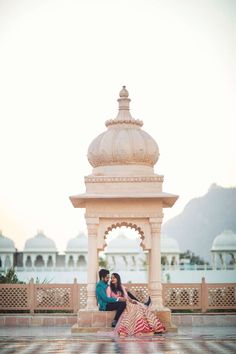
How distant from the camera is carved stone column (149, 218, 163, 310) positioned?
11.6m

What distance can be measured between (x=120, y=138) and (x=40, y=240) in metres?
41.4

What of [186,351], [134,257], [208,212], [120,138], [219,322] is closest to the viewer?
[186,351]

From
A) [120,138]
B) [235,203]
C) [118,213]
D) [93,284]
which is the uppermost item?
[235,203]

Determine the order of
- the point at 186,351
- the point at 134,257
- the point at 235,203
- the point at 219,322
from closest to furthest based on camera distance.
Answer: the point at 186,351, the point at 219,322, the point at 134,257, the point at 235,203

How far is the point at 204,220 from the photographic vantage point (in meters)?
97.0

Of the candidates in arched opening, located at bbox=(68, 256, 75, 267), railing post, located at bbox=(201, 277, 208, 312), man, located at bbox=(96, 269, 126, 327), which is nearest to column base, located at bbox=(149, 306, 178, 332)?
man, located at bbox=(96, 269, 126, 327)

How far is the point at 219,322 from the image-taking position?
521 inches

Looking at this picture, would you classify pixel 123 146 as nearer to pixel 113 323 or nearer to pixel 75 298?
pixel 113 323

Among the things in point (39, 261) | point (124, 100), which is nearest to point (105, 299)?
point (124, 100)

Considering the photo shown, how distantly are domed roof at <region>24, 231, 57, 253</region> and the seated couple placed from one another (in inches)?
1618

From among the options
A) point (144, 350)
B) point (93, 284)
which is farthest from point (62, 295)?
point (144, 350)

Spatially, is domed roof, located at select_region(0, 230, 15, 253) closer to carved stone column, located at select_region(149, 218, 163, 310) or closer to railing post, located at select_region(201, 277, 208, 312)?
railing post, located at select_region(201, 277, 208, 312)

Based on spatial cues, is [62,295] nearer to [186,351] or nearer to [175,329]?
[175,329]

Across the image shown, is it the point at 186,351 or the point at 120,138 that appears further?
the point at 120,138
